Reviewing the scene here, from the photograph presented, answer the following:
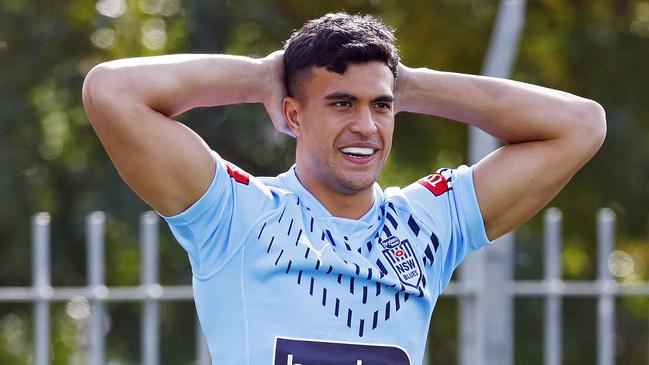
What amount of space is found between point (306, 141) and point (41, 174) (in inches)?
298

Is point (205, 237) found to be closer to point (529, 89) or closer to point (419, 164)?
point (529, 89)

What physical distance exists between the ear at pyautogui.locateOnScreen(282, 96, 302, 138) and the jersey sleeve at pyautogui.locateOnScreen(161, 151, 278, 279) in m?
0.25

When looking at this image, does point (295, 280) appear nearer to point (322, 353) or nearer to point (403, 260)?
point (322, 353)

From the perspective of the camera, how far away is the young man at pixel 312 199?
3.28 meters

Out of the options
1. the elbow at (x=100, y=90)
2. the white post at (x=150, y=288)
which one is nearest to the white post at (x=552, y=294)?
the white post at (x=150, y=288)

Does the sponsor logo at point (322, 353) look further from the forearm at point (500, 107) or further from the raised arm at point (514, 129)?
the forearm at point (500, 107)

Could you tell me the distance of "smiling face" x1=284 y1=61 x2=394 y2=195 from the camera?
3379 millimetres

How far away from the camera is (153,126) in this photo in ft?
10.8

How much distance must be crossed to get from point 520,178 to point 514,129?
0.16 meters

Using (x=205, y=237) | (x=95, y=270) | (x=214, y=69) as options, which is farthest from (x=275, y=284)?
(x=95, y=270)

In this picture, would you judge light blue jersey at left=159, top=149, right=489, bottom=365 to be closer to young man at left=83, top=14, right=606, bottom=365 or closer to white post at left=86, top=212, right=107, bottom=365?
young man at left=83, top=14, right=606, bottom=365

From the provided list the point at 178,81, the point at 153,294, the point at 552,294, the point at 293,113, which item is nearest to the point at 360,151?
the point at 293,113

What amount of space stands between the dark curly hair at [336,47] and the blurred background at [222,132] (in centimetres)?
622

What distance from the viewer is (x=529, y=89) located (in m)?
3.79
